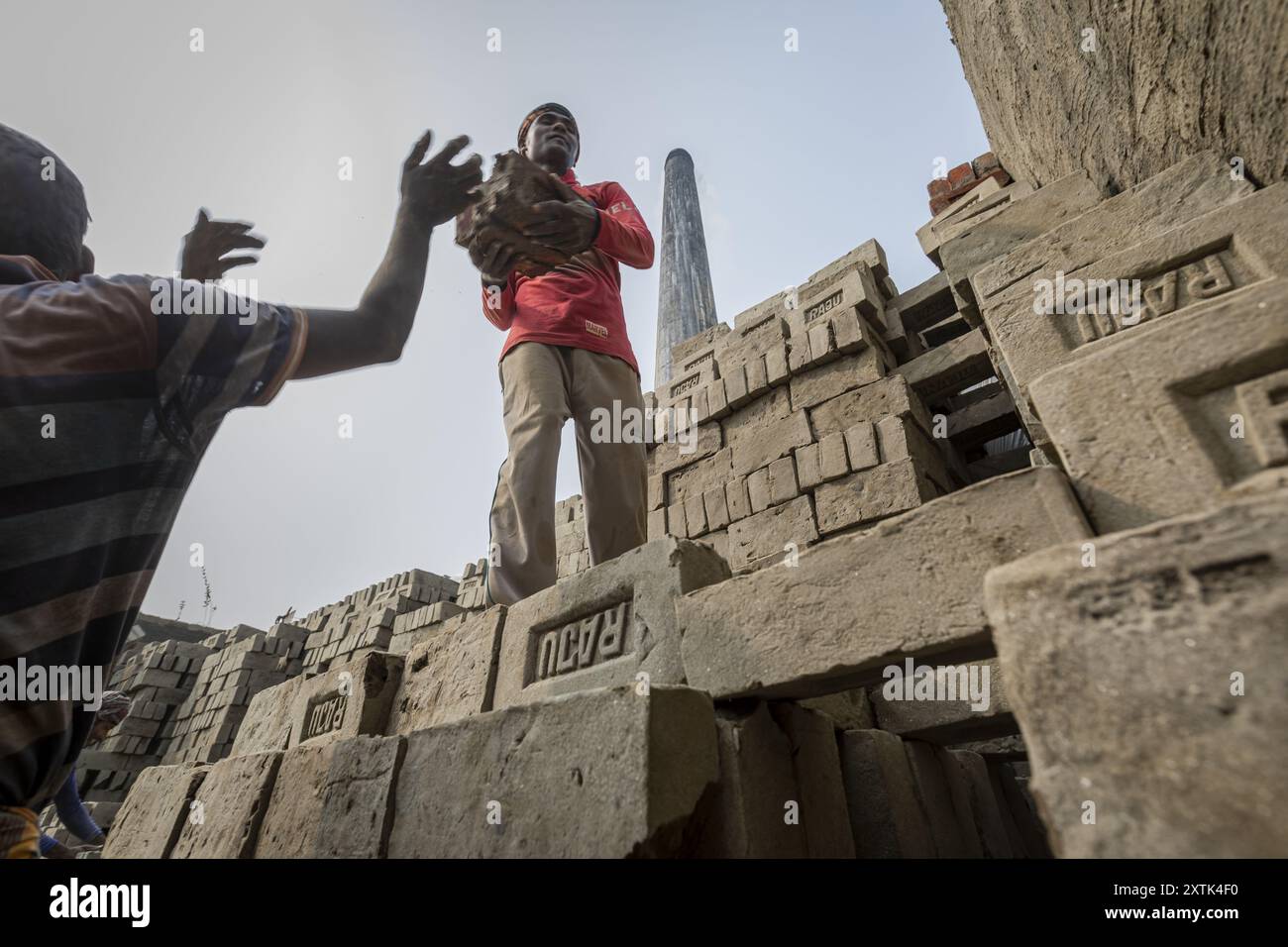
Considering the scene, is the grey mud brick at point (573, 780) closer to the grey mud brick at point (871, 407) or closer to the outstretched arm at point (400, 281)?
the outstretched arm at point (400, 281)

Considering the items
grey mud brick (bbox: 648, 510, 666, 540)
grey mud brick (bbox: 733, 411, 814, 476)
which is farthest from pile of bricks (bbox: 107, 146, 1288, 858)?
grey mud brick (bbox: 648, 510, 666, 540)

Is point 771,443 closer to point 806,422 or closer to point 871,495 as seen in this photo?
point 806,422

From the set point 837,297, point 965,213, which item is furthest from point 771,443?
point 965,213

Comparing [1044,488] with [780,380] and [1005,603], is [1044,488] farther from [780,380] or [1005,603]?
[780,380]

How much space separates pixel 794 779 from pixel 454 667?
1419 millimetres

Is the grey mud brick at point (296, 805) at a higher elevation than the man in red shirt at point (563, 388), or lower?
lower

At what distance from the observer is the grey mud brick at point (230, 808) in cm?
264

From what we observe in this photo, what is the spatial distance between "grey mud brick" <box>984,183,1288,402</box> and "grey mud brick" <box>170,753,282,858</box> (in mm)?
3201

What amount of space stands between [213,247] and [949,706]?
10.3 feet

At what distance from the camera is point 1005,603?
1035 millimetres

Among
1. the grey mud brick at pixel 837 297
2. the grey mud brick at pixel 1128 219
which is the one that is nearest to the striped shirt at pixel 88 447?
the grey mud brick at pixel 1128 219

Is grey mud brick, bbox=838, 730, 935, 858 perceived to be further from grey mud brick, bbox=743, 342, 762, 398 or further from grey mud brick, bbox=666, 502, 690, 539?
grey mud brick, bbox=743, 342, 762, 398

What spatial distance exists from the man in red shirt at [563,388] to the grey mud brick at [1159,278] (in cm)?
154

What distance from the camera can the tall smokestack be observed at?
1734 centimetres
